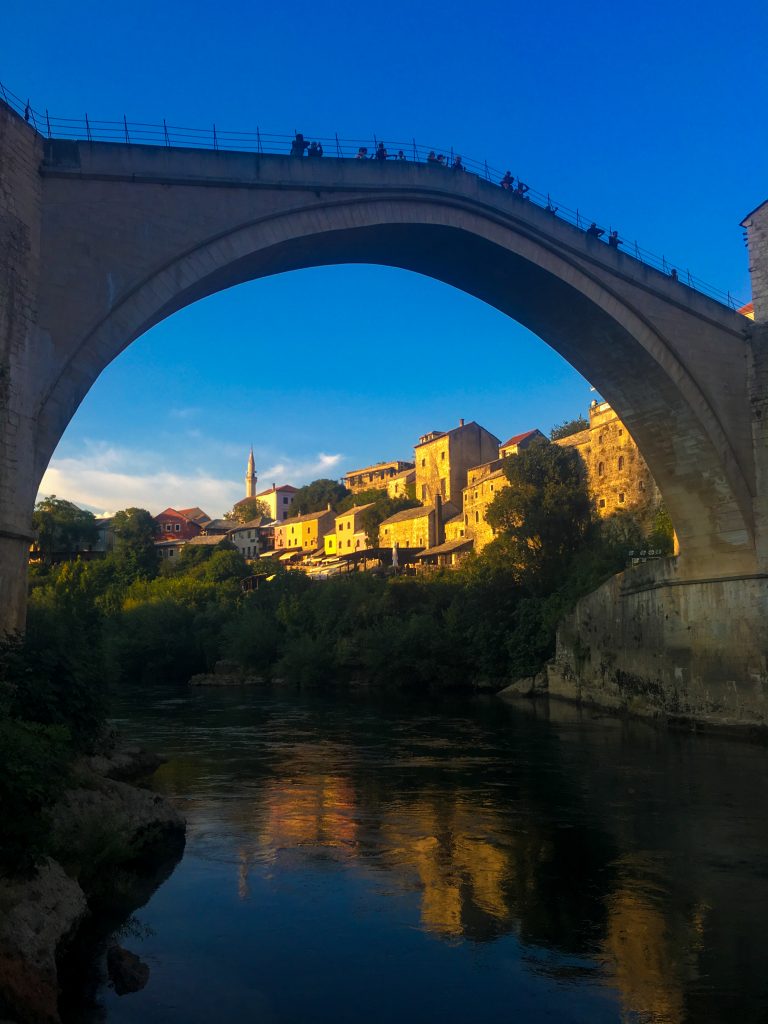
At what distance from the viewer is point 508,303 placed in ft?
58.0

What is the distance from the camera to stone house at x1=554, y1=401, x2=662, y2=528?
119 ft

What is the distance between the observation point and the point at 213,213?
12031 millimetres

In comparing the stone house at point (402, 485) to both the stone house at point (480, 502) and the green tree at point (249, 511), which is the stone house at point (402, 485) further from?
the green tree at point (249, 511)

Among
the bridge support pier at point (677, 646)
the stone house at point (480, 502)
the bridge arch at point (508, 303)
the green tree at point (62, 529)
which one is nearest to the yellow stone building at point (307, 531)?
the green tree at point (62, 529)

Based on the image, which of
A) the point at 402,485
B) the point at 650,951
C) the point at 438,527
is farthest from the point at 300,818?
the point at 402,485

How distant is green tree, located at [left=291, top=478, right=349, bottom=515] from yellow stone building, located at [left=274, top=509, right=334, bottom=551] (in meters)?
5.52

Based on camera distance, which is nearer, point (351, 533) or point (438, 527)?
point (438, 527)

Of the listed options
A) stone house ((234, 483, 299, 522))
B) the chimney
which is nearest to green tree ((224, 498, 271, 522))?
stone house ((234, 483, 299, 522))

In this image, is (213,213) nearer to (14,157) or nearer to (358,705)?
(14,157)

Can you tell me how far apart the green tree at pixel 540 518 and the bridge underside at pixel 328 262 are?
13.1m

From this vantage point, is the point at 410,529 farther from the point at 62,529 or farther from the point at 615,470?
the point at 62,529

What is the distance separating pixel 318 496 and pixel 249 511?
18680 mm

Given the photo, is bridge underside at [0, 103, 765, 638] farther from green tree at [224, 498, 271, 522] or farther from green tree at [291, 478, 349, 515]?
green tree at [224, 498, 271, 522]

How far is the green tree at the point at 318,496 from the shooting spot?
267 feet
